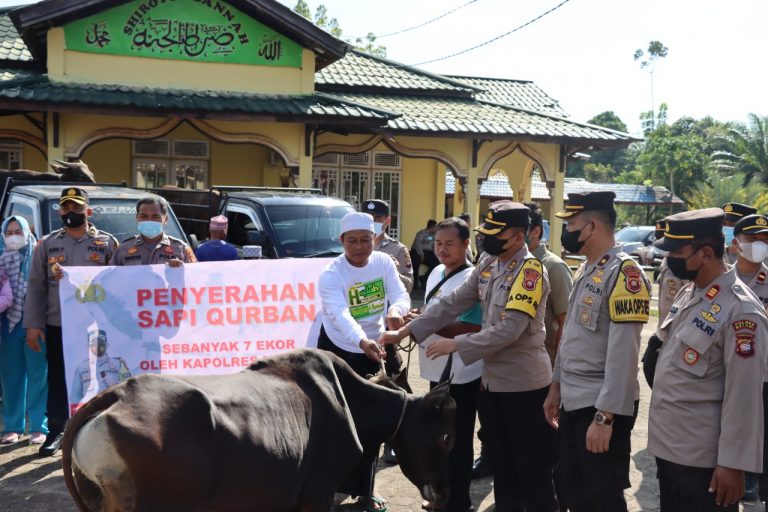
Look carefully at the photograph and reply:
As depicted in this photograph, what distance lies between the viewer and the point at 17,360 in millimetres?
6504

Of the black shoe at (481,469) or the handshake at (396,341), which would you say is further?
the black shoe at (481,469)

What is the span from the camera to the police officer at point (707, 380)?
11.1ft

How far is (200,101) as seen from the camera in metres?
14.3

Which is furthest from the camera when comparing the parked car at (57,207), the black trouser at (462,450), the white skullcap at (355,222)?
the parked car at (57,207)

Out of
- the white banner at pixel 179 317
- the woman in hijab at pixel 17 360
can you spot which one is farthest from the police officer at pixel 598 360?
the woman in hijab at pixel 17 360

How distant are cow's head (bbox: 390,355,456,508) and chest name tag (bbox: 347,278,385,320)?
1129 mm

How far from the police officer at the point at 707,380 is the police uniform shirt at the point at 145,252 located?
4029 millimetres

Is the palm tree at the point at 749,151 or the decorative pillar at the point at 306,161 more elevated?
the palm tree at the point at 749,151

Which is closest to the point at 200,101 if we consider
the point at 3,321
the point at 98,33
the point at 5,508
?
the point at 98,33

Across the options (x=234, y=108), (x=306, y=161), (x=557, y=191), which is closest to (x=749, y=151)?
(x=557, y=191)

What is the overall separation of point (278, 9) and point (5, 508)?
465 inches

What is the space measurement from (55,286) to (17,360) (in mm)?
872

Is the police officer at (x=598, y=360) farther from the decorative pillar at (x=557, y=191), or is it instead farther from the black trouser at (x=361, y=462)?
the decorative pillar at (x=557, y=191)

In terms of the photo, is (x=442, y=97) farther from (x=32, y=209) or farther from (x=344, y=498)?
(x=344, y=498)
